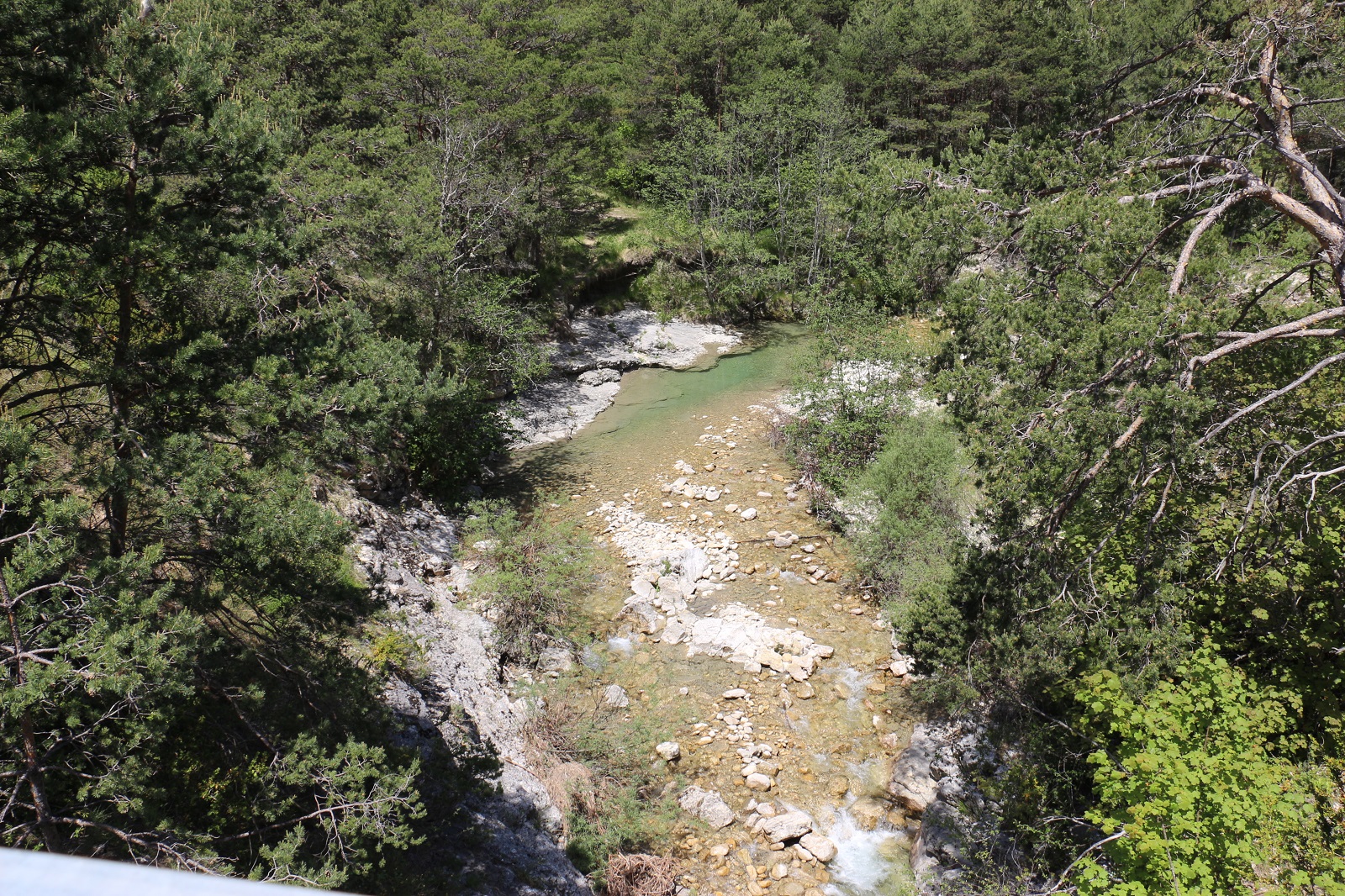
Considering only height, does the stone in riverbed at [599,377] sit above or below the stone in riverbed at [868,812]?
above

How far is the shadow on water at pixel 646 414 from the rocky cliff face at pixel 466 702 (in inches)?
141

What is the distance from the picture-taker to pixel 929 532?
12.3 m

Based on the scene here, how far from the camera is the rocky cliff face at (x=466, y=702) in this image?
8.04 meters

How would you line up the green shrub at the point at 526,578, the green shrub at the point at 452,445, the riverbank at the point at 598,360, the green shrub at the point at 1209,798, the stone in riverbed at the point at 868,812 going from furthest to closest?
the riverbank at the point at 598,360 → the green shrub at the point at 452,445 → the green shrub at the point at 526,578 → the stone in riverbed at the point at 868,812 → the green shrub at the point at 1209,798

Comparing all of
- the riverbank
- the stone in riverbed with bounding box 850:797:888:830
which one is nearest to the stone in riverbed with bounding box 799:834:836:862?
the stone in riverbed with bounding box 850:797:888:830

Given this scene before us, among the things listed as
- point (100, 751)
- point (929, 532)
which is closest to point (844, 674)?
point (929, 532)

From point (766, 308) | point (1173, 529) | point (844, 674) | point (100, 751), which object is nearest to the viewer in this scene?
point (100, 751)

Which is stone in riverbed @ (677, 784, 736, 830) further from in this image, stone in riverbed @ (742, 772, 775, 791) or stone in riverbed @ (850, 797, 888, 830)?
stone in riverbed @ (850, 797, 888, 830)

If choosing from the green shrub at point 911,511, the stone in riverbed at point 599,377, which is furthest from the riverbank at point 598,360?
the green shrub at point 911,511

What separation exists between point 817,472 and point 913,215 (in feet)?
30.8

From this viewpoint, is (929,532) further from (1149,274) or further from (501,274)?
(501,274)

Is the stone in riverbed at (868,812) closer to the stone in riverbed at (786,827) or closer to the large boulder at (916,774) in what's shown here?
the large boulder at (916,774)

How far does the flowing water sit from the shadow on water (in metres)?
0.08

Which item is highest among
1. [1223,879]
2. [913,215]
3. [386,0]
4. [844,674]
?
[386,0]
